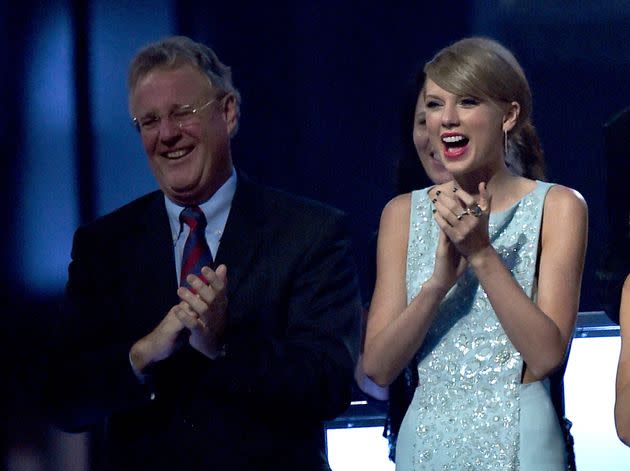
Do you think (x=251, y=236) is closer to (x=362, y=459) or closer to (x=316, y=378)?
(x=316, y=378)

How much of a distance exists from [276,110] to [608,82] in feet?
3.48

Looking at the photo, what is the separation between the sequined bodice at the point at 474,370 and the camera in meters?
2.28

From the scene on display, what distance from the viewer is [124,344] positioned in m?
2.52

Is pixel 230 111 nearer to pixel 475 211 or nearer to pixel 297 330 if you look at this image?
pixel 297 330

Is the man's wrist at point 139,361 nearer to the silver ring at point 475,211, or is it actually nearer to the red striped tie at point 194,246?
the red striped tie at point 194,246

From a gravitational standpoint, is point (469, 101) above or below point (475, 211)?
above

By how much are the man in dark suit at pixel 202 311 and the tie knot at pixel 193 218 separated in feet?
0.04

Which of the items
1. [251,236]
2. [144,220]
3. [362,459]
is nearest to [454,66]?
[251,236]

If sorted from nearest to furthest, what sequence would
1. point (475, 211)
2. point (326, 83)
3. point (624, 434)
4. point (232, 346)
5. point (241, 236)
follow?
point (624, 434)
point (475, 211)
point (232, 346)
point (241, 236)
point (326, 83)

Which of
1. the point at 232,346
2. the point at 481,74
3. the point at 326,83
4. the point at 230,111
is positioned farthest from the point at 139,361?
the point at 326,83

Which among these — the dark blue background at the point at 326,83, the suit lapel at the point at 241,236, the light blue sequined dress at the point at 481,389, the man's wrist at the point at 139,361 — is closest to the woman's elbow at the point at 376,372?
the light blue sequined dress at the point at 481,389

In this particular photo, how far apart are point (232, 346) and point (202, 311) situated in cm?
14

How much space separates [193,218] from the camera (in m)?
2.59

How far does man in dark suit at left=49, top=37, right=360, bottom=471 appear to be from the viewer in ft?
7.86
